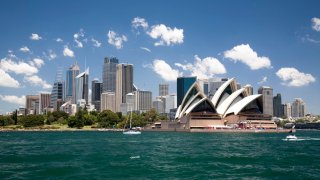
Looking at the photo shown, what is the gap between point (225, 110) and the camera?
169000mm

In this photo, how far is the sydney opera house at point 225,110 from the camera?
166 m

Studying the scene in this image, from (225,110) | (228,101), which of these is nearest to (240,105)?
(228,101)

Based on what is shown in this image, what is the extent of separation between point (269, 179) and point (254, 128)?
13677cm

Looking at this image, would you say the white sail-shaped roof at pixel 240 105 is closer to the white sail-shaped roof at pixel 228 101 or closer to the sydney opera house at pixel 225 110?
the sydney opera house at pixel 225 110

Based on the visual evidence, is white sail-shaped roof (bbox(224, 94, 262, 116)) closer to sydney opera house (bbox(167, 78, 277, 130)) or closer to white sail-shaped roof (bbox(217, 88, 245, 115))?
sydney opera house (bbox(167, 78, 277, 130))

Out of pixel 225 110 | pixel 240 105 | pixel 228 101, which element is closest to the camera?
pixel 240 105

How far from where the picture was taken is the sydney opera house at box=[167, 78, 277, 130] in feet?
545

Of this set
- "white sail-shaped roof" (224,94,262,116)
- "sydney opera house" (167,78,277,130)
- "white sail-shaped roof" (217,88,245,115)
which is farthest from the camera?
"white sail-shaped roof" (217,88,245,115)

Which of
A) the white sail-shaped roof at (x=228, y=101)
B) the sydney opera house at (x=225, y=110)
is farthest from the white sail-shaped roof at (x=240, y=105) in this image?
the white sail-shaped roof at (x=228, y=101)

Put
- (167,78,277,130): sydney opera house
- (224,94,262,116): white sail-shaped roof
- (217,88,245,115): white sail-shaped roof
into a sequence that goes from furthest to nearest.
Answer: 1. (217,88,245,115): white sail-shaped roof
2. (167,78,277,130): sydney opera house
3. (224,94,262,116): white sail-shaped roof

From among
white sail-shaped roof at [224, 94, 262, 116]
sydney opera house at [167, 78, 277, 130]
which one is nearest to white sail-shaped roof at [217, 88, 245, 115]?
sydney opera house at [167, 78, 277, 130]

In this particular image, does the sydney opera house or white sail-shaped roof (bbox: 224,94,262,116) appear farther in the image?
the sydney opera house

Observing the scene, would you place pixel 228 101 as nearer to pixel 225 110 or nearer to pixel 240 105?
pixel 225 110

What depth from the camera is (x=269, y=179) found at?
3052cm
